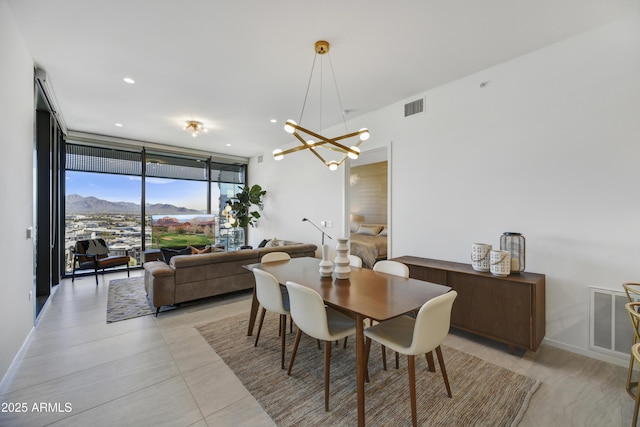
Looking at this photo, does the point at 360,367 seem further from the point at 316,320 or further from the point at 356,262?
the point at 356,262

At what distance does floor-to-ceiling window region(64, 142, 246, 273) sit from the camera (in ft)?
18.1

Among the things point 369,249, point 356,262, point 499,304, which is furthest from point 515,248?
point 369,249

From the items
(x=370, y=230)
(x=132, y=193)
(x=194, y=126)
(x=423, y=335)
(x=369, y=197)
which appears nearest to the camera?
(x=423, y=335)

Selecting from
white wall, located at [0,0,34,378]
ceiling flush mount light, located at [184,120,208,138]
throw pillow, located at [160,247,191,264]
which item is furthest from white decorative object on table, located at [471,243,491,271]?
ceiling flush mount light, located at [184,120,208,138]

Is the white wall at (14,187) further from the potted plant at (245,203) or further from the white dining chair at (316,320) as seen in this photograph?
the potted plant at (245,203)

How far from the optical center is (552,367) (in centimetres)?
231

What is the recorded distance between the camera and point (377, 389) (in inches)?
79.8

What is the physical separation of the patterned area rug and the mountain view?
1.76m

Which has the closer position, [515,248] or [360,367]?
[360,367]

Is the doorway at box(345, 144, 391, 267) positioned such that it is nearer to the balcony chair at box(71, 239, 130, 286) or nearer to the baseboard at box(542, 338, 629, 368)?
the baseboard at box(542, 338, 629, 368)

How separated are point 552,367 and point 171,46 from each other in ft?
15.6

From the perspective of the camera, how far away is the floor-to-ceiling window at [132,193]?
18.1ft

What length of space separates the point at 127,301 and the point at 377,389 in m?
3.89

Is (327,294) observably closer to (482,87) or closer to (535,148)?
(535,148)
